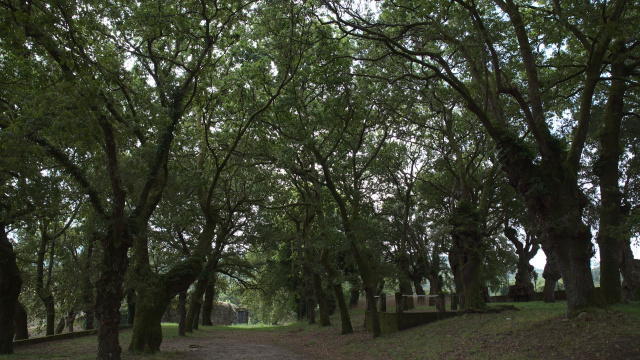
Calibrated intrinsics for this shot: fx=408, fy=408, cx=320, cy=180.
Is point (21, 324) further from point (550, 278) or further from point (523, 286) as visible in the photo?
point (523, 286)

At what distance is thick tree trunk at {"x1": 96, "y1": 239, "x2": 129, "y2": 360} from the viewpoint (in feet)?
30.8

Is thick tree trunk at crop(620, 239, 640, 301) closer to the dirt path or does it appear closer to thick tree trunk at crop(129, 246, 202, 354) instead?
the dirt path

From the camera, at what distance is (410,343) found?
13195 millimetres

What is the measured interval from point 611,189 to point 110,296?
1341cm

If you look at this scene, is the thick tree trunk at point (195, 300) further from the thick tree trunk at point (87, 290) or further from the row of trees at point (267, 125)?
the thick tree trunk at point (87, 290)

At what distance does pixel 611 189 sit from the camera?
37.2 feet

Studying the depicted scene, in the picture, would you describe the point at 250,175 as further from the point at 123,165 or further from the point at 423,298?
the point at 423,298

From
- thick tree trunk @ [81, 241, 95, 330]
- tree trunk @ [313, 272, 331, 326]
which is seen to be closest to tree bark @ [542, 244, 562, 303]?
tree trunk @ [313, 272, 331, 326]

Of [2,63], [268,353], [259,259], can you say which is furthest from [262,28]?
[259,259]

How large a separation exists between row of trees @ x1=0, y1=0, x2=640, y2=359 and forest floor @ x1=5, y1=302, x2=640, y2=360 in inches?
36.4

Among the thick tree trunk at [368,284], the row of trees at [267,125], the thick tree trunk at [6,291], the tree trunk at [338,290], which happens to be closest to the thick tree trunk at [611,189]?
the row of trees at [267,125]

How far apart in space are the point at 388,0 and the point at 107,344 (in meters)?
11.6

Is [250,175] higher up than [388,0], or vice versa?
[388,0]

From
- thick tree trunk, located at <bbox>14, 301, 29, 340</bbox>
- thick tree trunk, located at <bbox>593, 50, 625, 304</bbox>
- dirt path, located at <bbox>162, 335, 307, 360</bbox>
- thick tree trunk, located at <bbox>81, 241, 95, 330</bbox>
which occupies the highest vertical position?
thick tree trunk, located at <bbox>593, 50, 625, 304</bbox>
